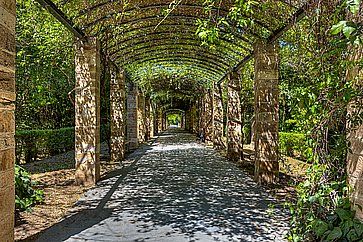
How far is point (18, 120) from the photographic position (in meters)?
13.6

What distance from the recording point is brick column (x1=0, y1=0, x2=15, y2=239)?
8.03 feet

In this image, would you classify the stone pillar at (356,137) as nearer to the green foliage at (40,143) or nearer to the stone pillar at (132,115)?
the green foliage at (40,143)

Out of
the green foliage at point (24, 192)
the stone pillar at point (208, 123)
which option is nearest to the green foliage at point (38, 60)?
the green foliage at point (24, 192)

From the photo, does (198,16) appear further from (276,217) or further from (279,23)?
(276,217)

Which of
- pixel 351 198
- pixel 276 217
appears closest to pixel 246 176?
pixel 276 217

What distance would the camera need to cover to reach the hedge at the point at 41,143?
11195 millimetres

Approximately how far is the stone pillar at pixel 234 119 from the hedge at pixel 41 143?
159 inches

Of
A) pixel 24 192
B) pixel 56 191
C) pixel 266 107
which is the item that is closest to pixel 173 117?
pixel 266 107

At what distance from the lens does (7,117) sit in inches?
99.4

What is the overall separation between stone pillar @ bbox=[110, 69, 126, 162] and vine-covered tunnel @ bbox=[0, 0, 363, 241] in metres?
0.03

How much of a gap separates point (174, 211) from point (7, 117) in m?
3.15

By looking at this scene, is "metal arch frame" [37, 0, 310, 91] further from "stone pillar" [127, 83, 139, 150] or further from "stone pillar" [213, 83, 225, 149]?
"stone pillar" [127, 83, 139, 150]

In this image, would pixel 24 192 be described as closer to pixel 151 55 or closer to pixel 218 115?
pixel 151 55

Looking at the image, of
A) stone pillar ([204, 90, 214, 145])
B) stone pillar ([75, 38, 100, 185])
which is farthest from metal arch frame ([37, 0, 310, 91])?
stone pillar ([204, 90, 214, 145])
